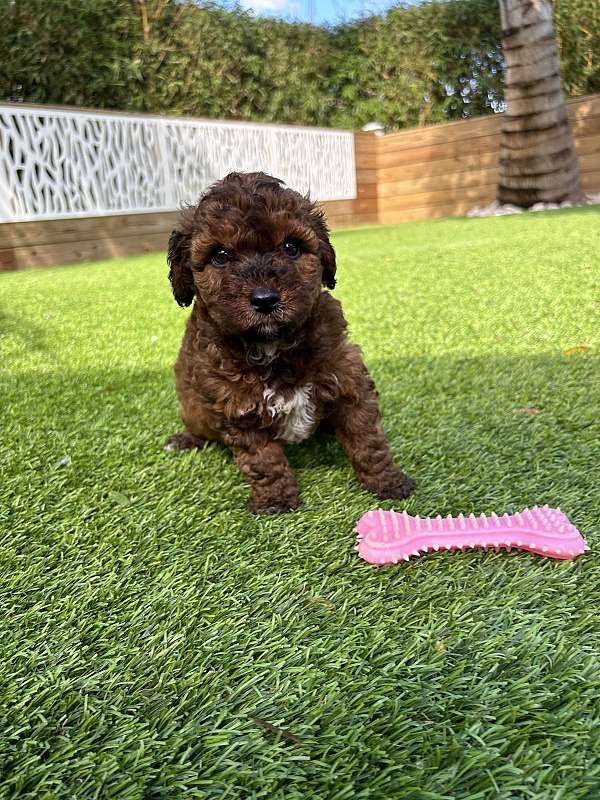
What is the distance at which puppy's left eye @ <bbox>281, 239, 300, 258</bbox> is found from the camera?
73.3 inches

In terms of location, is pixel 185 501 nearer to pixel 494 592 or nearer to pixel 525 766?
pixel 494 592

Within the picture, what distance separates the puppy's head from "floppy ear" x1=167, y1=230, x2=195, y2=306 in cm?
5

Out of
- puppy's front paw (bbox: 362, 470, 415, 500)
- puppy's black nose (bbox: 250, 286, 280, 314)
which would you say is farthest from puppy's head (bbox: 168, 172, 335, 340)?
puppy's front paw (bbox: 362, 470, 415, 500)

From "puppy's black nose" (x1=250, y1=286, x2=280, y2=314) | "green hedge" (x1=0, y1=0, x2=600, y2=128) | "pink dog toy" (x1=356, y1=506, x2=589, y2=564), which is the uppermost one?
"green hedge" (x1=0, y1=0, x2=600, y2=128)

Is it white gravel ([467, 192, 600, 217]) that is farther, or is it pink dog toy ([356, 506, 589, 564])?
white gravel ([467, 192, 600, 217])

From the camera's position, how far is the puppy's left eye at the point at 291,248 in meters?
1.86

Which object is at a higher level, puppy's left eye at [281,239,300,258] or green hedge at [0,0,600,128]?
green hedge at [0,0,600,128]

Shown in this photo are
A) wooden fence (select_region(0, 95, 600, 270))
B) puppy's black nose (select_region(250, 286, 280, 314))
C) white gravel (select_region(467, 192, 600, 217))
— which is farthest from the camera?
white gravel (select_region(467, 192, 600, 217))

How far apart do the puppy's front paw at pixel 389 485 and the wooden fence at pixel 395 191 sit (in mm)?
7957

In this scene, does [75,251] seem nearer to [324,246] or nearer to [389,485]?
[324,246]

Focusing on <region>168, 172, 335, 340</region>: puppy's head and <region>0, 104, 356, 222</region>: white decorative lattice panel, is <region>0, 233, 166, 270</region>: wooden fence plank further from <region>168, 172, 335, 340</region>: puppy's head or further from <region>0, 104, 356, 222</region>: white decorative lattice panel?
<region>168, 172, 335, 340</region>: puppy's head

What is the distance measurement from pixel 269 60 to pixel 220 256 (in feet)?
46.8

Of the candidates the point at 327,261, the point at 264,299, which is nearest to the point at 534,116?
the point at 327,261

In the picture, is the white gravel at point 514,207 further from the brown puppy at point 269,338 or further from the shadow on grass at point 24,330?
the brown puppy at point 269,338
